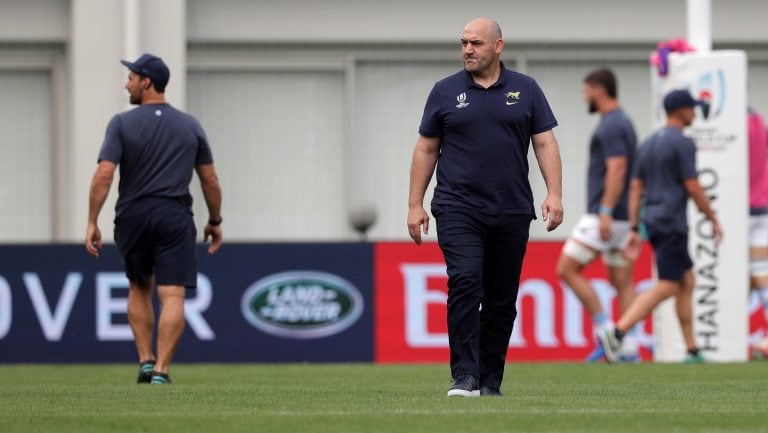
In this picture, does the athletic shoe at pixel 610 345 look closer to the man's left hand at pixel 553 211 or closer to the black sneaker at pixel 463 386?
the black sneaker at pixel 463 386

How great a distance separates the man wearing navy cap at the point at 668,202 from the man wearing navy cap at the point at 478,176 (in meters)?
5.04

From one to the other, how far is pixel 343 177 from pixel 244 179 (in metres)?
1.14

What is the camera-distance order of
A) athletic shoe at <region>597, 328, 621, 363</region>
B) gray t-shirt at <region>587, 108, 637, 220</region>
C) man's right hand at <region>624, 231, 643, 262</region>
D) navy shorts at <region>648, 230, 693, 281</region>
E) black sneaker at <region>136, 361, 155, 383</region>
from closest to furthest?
black sneaker at <region>136, 361, 155, 383</region> < navy shorts at <region>648, 230, 693, 281</region> < athletic shoe at <region>597, 328, 621, 363</region> < man's right hand at <region>624, 231, 643, 262</region> < gray t-shirt at <region>587, 108, 637, 220</region>

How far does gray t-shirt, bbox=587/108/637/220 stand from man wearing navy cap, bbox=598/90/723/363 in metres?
0.39

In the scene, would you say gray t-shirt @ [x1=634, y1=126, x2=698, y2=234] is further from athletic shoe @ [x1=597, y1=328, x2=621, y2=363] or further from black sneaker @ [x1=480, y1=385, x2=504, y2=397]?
black sneaker @ [x1=480, y1=385, x2=504, y2=397]

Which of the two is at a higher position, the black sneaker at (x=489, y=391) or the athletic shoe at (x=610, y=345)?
the black sneaker at (x=489, y=391)

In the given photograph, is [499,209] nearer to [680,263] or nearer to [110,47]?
[680,263]

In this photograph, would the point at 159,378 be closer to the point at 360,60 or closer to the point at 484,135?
the point at 484,135

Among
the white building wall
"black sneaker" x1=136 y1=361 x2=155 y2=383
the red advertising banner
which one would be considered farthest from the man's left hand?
the white building wall

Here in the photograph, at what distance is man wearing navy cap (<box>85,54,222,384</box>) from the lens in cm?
1147

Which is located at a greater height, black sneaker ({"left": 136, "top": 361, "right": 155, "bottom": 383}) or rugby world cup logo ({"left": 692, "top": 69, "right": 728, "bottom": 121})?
rugby world cup logo ({"left": 692, "top": 69, "right": 728, "bottom": 121})

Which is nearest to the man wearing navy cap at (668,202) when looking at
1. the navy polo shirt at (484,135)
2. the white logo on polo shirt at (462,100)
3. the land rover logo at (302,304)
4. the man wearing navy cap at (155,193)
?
the land rover logo at (302,304)

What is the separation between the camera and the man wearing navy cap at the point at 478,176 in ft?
30.0

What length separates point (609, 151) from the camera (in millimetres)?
14836
